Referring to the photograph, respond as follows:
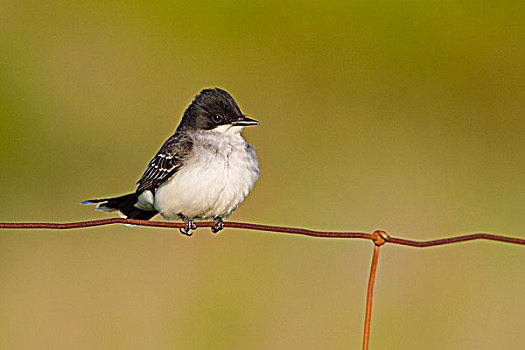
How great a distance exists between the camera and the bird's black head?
5.73m

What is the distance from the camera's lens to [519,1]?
50.0ft

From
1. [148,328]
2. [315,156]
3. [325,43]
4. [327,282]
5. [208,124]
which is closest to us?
[208,124]

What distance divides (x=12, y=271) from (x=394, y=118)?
21.2 feet

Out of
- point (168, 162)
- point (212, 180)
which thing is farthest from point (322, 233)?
point (168, 162)

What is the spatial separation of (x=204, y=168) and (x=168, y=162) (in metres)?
0.33

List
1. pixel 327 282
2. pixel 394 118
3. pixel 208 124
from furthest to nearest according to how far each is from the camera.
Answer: pixel 394 118 → pixel 327 282 → pixel 208 124

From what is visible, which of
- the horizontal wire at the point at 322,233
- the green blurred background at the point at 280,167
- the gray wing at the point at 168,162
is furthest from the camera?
the green blurred background at the point at 280,167

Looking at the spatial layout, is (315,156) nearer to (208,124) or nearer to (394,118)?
(394,118)

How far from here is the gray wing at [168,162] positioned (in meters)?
5.56

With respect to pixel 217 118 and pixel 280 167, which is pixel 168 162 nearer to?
pixel 217 118

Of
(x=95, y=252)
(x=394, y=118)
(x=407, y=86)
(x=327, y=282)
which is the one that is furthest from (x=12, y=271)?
(x=407, y=86)

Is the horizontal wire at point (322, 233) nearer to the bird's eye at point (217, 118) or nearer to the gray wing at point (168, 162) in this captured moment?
the gray wing at point (168, 162)

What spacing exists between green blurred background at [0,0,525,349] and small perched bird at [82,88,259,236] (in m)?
1.89

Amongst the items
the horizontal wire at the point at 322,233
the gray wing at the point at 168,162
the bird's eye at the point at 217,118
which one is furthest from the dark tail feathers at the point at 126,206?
the horizontal wire at the point at 322,233
